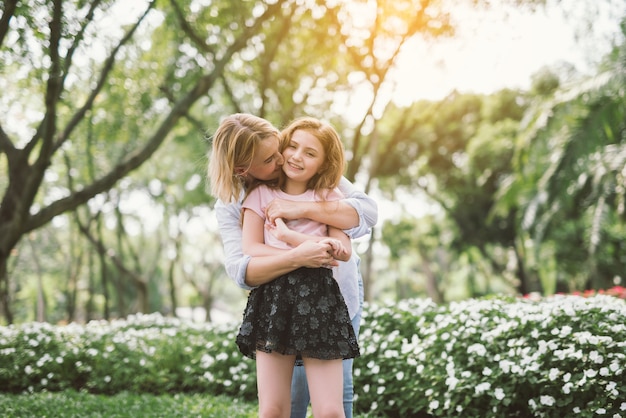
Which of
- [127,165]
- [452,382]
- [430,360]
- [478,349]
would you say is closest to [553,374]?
[478,349]

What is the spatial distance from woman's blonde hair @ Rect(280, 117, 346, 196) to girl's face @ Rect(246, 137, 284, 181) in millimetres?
88

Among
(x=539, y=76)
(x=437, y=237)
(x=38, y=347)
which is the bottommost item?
(x=38, y=347)

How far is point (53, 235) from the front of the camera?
83.9 feet

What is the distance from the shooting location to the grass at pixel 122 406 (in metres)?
5.64

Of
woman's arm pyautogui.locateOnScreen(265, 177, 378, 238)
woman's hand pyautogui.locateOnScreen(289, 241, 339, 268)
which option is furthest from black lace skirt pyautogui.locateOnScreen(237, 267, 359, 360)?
woman's arm pyautogui.locateOnScreen(265, 177, 378, 238)

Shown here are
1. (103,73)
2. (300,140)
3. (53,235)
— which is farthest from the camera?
(53,235)

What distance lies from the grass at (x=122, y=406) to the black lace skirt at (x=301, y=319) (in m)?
3.04

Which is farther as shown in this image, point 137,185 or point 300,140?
point 137,185

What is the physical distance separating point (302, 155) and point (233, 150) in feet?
1.14

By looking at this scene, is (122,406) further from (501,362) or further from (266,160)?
(266,160)

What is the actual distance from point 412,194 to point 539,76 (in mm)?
7772

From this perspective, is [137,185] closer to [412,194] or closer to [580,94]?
[412,194]

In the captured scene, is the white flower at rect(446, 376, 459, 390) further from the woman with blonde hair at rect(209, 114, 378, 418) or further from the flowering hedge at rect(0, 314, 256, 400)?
the flowering hedge at rect(0, 314, 256, 400)

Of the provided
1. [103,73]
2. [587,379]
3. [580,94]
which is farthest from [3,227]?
[580,94]
